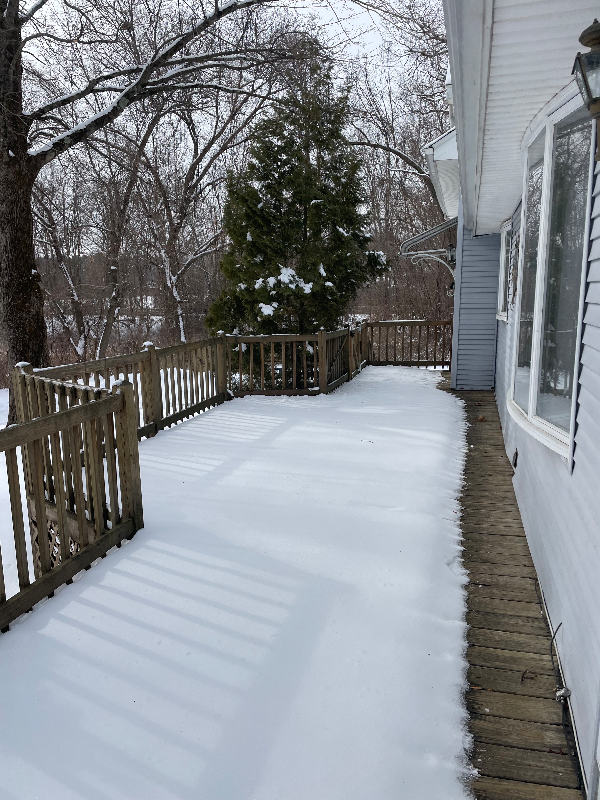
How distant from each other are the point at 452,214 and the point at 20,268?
820 cm

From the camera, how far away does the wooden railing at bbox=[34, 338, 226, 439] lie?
16.9 ft

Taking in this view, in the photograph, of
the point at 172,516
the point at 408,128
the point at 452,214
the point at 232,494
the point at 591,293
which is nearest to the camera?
the point at 591,293

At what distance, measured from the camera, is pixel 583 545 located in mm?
1972

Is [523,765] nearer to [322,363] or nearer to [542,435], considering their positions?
[542,435]

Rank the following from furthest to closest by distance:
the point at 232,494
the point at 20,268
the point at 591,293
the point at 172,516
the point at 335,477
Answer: the point at 20,268 → the point at 335,477 → the point at 232,494 → the point at 172,516 → the point at 591,293

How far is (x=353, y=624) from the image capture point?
8.32 feet

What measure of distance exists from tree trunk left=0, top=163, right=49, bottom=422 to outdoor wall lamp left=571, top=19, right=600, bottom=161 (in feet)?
23.8

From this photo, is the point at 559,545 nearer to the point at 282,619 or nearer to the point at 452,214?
the point at 282,619

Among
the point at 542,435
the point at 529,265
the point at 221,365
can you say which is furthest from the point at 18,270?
the point at 542,435

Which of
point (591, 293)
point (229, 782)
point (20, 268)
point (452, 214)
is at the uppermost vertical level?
point (452, 214)

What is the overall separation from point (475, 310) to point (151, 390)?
571 cm

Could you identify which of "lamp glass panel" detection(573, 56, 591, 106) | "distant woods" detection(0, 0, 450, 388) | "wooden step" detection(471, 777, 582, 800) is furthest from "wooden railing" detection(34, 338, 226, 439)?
"lamp glass panel" detection(573, 56, 591, 106)

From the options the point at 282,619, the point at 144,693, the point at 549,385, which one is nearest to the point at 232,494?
the point at 282,619

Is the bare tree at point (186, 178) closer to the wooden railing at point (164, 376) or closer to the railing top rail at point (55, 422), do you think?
the wooden railing at point (164, 376)
